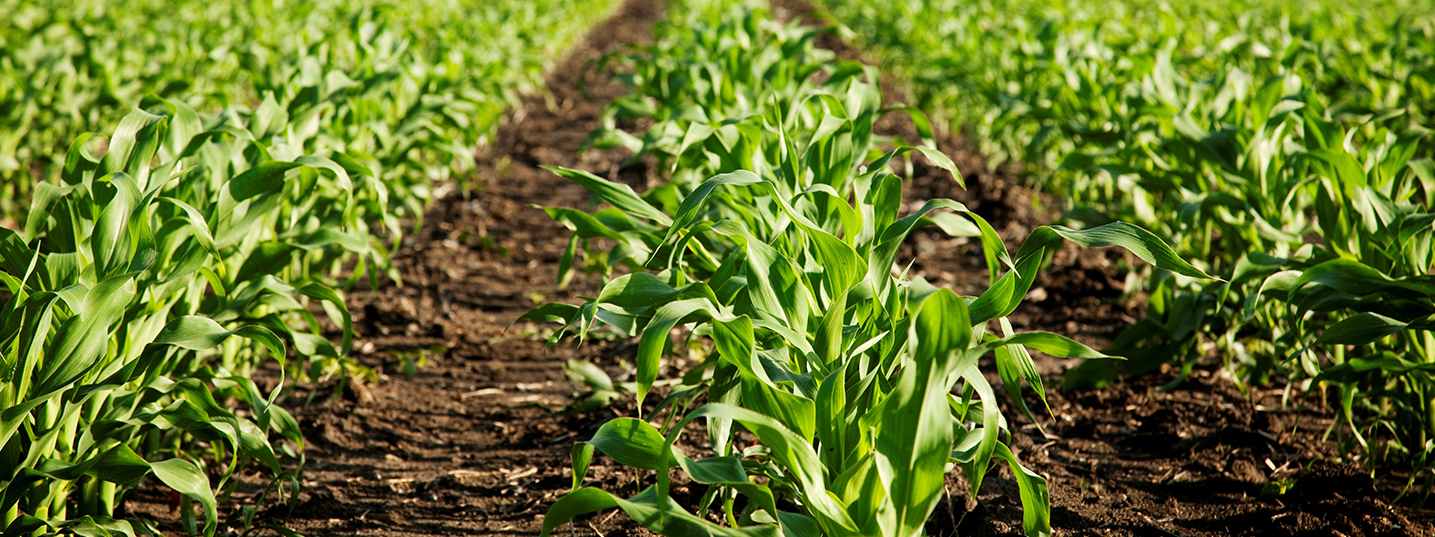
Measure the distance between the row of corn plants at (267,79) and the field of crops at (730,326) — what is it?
1.6 inches

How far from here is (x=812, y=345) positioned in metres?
1.92

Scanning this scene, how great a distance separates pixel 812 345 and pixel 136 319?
1513 millimetres

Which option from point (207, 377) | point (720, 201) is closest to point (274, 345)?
point (207, 377)

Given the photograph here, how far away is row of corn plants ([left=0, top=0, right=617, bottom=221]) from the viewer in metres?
3.94

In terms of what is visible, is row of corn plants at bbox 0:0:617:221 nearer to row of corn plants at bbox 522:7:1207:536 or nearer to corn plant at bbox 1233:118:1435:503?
row of corn plants at bbox 522:7:1207:536

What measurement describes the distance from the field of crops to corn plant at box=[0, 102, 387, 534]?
0.01 meters

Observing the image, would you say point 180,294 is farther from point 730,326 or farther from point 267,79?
point 267,79

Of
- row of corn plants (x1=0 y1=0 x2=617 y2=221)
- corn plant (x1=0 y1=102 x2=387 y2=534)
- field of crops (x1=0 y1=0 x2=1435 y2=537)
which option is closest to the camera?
field of crops (x1=0 y1=0 x2=1435 y2=537)

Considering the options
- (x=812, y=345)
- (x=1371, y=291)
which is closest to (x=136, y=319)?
(x=812, y=345)

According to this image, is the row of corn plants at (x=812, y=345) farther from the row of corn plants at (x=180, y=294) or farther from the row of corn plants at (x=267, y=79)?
the row of corn plants at (x=267, y=79)

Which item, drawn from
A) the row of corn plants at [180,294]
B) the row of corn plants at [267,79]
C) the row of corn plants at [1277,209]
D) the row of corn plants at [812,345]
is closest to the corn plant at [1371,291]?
the row of corn plants at [1277,209]

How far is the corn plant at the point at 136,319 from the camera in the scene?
1860 mm

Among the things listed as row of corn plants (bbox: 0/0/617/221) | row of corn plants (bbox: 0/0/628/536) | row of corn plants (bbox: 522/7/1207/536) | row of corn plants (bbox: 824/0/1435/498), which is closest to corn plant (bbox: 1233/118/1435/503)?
row of corn plants (bbox: 824/0/1435/498)

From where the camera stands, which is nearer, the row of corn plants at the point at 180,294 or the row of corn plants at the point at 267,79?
the row of corn plants at the point at 180,294
